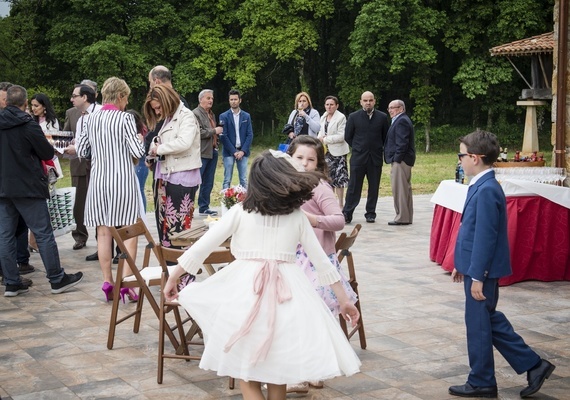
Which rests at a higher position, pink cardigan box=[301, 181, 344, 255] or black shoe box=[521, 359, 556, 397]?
pink cardigan box=[301, 181, 344, 255]

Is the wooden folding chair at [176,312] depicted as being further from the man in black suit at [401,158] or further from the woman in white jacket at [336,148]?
the woman in white jacket at [336,148]

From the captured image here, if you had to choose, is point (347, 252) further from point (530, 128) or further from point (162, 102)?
point (530, 128)

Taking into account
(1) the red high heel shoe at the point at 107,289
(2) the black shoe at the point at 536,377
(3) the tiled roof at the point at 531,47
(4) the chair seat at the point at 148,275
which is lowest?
(2) the black shoe at the point at 536,377

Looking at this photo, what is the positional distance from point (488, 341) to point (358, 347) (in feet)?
4.31

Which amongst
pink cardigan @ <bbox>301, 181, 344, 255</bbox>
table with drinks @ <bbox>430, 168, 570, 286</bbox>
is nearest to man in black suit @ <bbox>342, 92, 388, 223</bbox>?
table with drinks @ <bbox>430, 168, 570, 286</bbox>

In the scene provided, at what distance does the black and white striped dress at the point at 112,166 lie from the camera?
7.61m

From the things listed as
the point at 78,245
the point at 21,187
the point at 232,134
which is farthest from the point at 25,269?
the point at 232,134

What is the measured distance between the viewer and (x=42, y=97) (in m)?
10.0

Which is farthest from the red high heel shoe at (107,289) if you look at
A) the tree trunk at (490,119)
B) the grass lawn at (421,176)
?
the tree trunk at (490,119)

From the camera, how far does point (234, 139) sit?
47.4 ft

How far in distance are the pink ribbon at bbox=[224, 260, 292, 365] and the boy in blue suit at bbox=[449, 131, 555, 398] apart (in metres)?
1.52

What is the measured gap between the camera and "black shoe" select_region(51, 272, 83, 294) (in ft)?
26.3

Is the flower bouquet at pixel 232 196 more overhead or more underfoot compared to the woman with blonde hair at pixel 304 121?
more underfoot

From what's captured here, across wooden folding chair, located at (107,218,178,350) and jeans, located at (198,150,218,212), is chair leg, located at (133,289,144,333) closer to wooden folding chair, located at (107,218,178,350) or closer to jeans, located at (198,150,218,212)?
wooden folding chair, located at (107,218,178,350)
